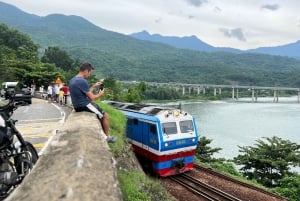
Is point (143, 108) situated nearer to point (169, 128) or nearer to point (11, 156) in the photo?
point (169, 128)

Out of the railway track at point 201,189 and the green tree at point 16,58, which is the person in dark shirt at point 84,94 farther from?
the green tree at point 16,58

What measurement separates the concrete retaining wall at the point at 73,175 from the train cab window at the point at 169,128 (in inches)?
372

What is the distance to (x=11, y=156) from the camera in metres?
5.12

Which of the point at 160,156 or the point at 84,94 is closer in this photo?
the point at 84,94

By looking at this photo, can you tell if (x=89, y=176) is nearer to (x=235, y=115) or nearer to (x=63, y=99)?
(x=63, y=99)

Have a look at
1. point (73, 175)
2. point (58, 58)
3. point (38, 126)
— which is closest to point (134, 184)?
point (73, 175)

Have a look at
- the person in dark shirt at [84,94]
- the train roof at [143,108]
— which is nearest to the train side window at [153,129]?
the train roof at [143,108]

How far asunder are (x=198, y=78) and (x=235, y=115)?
92.5m

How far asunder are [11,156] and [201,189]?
10079 millimetres

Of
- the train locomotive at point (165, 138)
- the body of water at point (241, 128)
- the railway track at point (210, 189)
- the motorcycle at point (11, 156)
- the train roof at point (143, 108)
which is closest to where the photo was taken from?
the motorcycle at point (11, 156)

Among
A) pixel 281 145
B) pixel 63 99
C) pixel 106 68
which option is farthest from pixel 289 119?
pixel 106 68

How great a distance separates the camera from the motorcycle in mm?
4562

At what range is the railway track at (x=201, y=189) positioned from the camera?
42.7ft

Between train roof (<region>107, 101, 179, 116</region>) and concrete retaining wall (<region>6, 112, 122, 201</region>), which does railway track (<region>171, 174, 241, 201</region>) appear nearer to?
train roof (<region>107, 101, 179, 116</region>)
